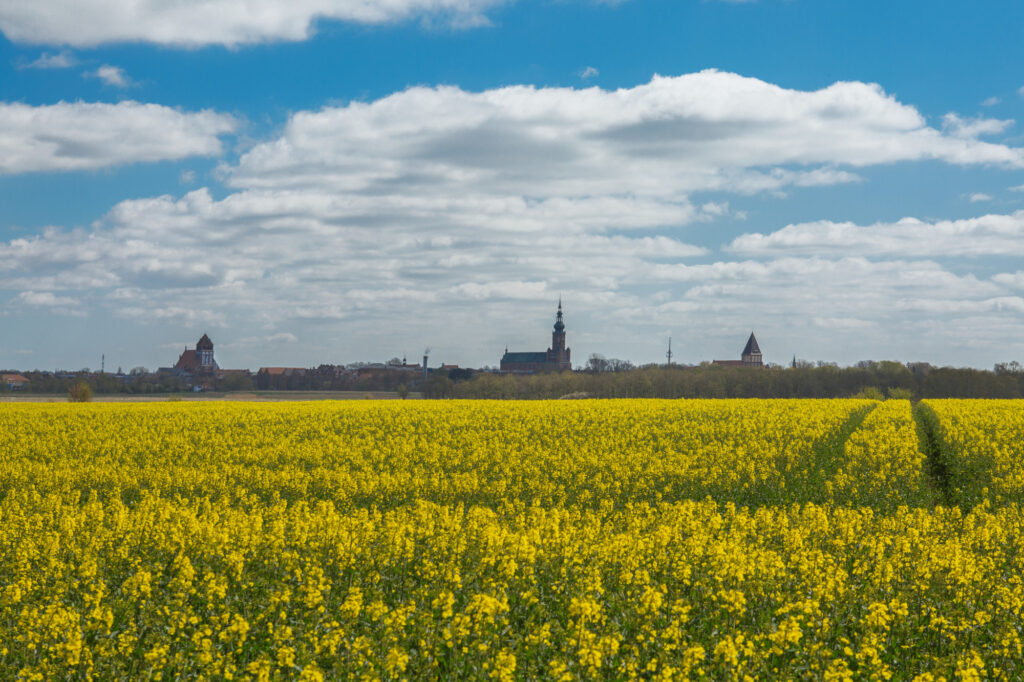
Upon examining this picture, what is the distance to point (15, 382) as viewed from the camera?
158 meters

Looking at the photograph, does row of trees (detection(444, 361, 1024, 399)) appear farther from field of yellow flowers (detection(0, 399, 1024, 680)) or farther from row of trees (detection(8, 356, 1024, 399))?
field of yellow flowers (detection(0, 399, 1024, 680))

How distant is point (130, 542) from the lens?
44.1 ft

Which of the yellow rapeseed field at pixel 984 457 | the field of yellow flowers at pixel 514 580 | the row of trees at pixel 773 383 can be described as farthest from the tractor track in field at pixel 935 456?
the row of trees at pixel 773 383

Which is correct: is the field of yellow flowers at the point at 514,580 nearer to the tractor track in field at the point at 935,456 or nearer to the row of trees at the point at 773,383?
the tractor track in field at the point at 935,456

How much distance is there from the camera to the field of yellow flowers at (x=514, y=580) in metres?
8.60

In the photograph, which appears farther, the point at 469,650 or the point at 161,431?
the point at 161,431

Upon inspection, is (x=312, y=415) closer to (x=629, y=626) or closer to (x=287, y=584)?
(x=287, y=584)

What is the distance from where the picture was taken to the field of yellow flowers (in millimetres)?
8602

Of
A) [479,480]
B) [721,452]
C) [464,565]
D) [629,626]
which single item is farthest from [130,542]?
[721,452]

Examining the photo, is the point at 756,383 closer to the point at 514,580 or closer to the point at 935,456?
the point at 935,456

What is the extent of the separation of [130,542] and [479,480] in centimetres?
1069

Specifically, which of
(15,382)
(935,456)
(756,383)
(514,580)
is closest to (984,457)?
(935,456)

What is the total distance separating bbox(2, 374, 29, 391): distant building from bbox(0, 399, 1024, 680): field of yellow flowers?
127 meters

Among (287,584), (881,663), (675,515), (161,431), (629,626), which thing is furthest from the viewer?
(161,431)
